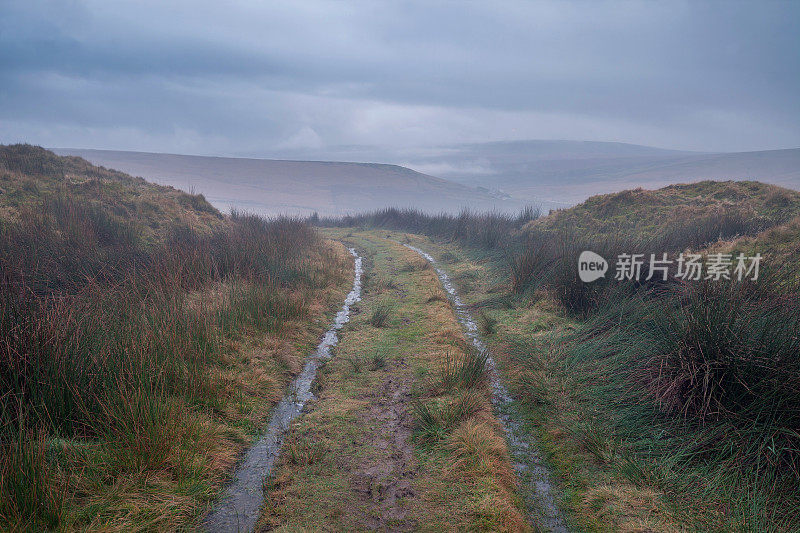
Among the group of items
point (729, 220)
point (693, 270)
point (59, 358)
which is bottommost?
point (59, 358)

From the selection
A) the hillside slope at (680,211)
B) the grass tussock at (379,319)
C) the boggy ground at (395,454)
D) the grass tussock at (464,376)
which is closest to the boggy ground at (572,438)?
the boggy ground at (395,454)

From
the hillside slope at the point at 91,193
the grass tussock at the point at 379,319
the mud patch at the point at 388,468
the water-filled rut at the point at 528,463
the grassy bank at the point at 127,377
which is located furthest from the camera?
the hillside slope at the point at 91,193

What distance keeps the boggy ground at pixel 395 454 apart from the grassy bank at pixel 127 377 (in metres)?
0.68

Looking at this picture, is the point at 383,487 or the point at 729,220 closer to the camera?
the point at 383,487

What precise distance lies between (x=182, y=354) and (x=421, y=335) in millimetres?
4069

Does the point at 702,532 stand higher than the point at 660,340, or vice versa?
the point at 660,340

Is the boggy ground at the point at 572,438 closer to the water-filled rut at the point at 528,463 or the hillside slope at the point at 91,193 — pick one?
the water-filled rut at the point at 528,463

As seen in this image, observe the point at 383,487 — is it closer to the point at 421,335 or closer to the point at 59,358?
the point at 59,358

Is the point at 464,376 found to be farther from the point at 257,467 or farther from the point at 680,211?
the point at 680,211

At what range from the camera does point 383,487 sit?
382 centimetres

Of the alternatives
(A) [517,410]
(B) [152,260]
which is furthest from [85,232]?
(A) [517,410]

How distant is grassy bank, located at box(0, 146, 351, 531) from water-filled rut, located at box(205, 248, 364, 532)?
13 centimetres

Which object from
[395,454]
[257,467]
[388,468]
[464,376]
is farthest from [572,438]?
[257,467]

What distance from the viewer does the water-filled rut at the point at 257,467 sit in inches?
133
